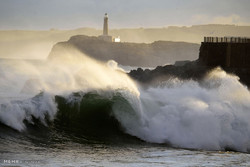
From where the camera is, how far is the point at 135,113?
1670 centimetres

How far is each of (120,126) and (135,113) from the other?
2.38 ft

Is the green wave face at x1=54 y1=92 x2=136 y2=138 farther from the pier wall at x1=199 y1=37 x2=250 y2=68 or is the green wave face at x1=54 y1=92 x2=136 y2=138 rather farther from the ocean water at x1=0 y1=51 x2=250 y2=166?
the pier wall at x1=199 y1=37 x2=250 y2=68

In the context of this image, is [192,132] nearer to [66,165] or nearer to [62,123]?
[62,123]

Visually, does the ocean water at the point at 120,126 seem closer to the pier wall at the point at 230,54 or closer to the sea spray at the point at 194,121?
the sea spray at the point at 194,121

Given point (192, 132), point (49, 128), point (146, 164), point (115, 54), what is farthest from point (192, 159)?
point (115, 54)

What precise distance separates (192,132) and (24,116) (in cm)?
486

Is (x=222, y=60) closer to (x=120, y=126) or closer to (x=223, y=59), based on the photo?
(x=223, y=59)

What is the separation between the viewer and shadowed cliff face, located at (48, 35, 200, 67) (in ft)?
414

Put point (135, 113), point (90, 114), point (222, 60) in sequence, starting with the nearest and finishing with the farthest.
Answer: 1. point (135, 113)
2. point (90, 114)
3. point (222, 60)

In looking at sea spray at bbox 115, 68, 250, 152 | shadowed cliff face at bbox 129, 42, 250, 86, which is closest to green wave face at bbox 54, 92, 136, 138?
sea spray at bbox 115, 68, 250, 152

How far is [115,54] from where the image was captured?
126562mm

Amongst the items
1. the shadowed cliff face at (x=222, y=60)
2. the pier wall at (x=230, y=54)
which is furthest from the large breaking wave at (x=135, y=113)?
the pier wall at (x=230, y=54)

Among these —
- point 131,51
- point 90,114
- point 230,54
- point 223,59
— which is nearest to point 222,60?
point 223,59

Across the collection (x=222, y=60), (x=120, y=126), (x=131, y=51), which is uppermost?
(x=131, y=51)
